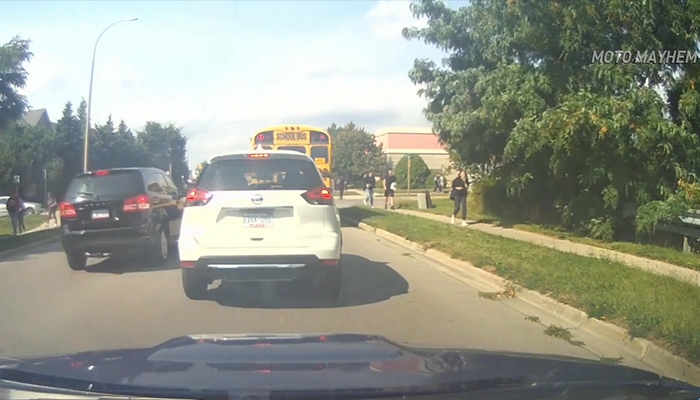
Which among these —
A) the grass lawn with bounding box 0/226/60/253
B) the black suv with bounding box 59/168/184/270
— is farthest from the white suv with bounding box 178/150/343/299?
the grass lawn with bounding box 0/226/60/253

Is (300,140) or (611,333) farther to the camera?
(300,140)

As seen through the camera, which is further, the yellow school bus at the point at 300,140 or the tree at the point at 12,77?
the yellow school bus at the point at 300,140

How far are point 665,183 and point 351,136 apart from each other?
75.9 metres

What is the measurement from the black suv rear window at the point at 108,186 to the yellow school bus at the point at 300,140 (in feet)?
36.0

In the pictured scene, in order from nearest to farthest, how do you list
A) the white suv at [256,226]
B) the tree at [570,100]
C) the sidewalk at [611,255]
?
the white suv at [256,226]
the sidewalk at [611,255]
the tree at [570,100]

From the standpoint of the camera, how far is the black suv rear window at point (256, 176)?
28.3 ft

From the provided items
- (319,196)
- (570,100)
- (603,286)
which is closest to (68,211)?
(319,196)

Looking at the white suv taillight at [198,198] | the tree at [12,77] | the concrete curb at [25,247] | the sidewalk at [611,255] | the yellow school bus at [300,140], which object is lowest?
the concrete curb at [25,247]

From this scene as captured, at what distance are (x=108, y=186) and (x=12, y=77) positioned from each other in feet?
29.6

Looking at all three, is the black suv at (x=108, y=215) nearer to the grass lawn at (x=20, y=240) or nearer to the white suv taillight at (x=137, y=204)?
the white suv taillight at (x=137, y=204)

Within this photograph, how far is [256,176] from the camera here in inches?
344

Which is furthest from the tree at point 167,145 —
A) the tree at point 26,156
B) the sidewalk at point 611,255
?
the sidewalk at point 611,255

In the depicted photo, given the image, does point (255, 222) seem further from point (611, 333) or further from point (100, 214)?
point (100, 214)

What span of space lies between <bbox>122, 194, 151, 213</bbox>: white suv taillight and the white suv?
13.8 feet
